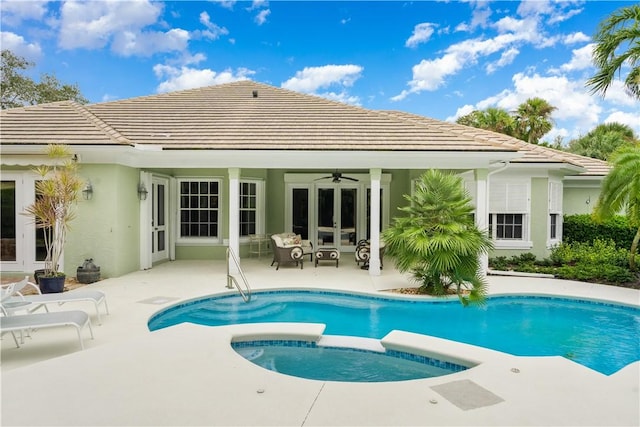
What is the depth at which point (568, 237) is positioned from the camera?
52.7ft

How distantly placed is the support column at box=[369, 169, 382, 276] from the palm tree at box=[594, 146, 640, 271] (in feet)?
21.2

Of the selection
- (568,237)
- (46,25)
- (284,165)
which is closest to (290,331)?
(284,165)

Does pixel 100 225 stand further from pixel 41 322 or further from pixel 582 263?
pixel 582 263

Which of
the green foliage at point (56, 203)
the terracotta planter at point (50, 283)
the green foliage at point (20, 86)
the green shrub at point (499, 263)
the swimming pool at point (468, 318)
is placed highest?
the green foliage at point (20, 86)

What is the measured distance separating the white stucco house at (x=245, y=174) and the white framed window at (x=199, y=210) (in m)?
0.04

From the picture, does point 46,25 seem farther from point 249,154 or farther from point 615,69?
point 615,69

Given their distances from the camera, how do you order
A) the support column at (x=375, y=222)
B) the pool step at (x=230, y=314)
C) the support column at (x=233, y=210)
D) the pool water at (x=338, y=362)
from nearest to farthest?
the pool water at (x=338, y=362)
the pool step at (x=230, y=314)
the support column at (x=375, y=222)
the support column at (x=233, y=210)

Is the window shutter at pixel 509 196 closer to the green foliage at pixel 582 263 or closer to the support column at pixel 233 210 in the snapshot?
the green foliage at pixel 582 263

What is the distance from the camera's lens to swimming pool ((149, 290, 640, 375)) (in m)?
7.02

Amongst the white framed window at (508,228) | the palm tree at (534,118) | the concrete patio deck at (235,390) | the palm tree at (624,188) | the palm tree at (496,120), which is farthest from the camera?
the palm tree at (496,120)

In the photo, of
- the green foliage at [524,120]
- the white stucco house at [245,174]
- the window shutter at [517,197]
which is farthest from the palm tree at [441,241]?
the green foliage at [524,120]

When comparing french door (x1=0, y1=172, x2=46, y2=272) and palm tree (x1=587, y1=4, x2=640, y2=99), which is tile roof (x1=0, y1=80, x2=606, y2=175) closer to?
french door (x1=0, y1=172, x2=46, y2=272)

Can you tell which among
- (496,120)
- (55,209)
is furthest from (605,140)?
(55,209)

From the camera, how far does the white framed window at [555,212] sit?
14992mm
